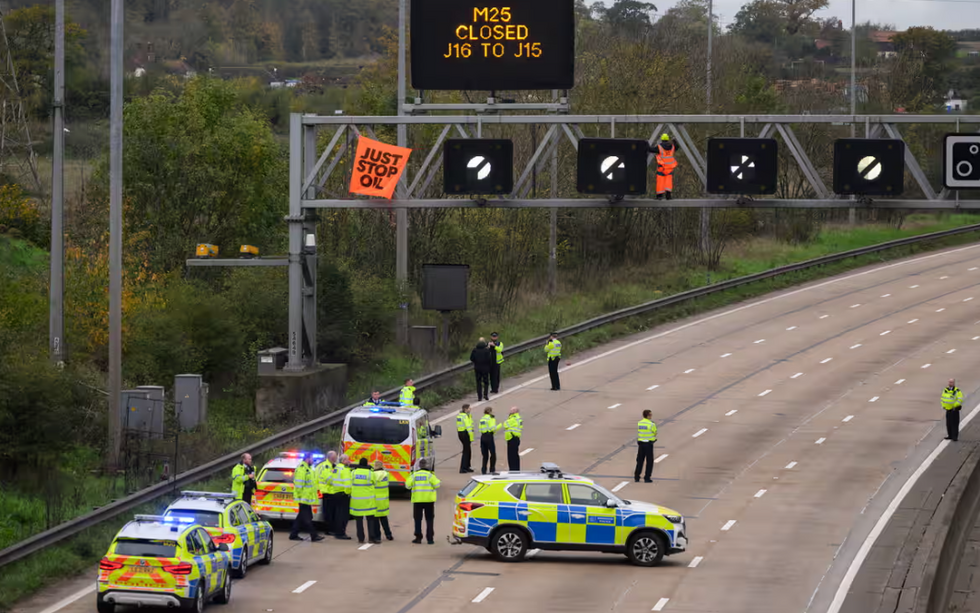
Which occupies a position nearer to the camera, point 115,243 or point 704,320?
point 115,243

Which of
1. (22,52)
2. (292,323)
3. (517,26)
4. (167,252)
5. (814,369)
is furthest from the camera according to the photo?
(22,52)

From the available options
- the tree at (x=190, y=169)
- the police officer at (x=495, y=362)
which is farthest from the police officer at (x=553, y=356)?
the tree at (x=190, y=169)

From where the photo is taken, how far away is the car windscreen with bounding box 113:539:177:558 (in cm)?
1842

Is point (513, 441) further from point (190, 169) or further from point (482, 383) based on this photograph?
point (190, 169)

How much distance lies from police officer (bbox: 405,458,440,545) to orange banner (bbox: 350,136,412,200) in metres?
11.2

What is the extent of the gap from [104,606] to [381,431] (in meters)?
9.93

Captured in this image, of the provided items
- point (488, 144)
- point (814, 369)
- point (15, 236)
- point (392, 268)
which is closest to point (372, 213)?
point (392, 268)

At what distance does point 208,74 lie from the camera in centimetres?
5147

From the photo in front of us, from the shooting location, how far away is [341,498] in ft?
82.3

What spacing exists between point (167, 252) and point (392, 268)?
8.88 m

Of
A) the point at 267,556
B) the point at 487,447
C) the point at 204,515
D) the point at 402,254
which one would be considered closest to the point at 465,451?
the point at 487,447

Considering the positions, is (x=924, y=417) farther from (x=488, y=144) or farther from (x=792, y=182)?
(x=792, y=182)

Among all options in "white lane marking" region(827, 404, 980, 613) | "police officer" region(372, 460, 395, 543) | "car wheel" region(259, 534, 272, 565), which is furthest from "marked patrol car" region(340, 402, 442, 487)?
"white lane marking" region(827, 404, 980, 613)

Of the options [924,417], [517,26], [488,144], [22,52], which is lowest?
[924,417]
